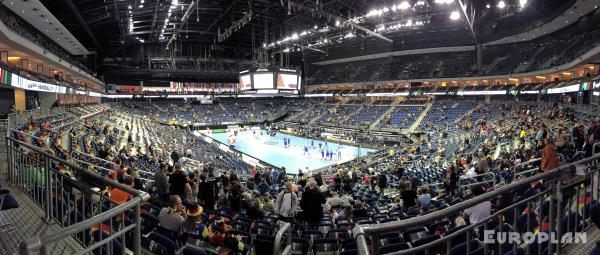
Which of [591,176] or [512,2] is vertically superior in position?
[512,2]

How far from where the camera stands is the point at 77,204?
445cm

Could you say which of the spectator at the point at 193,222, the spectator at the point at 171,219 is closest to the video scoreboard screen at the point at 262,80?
the spectator at the point at 193,222

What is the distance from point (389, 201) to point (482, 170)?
3061 mm

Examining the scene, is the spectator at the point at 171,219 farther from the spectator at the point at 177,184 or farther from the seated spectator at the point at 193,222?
the spectator at the point at 177,184

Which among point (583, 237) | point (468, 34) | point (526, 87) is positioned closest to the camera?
point (583, 237)

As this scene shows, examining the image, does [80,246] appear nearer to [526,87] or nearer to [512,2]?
[512,2]

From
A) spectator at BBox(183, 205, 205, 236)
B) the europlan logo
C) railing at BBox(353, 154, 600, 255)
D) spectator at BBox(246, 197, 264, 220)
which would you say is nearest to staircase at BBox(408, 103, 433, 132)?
spectator at BBox(246, 197, 264, 220)

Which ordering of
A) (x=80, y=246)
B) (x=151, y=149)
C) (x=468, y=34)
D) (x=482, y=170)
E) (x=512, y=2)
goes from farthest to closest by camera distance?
(x=468, y=34) → (x=512, y=2) → (x=151, y=149) → (x=482, y=170) → (x=80, y=246)

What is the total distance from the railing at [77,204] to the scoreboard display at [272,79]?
2232 centimetres

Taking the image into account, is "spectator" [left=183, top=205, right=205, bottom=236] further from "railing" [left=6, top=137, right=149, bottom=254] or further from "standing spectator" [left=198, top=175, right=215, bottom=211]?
"standing spectator" [left=198, top=175, right=215, bottom=211]

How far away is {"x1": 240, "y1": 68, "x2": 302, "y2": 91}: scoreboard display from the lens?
27.9m

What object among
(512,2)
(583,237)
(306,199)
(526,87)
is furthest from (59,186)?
(526,87)

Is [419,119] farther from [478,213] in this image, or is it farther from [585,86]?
[478,213]

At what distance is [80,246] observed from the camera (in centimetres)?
375
